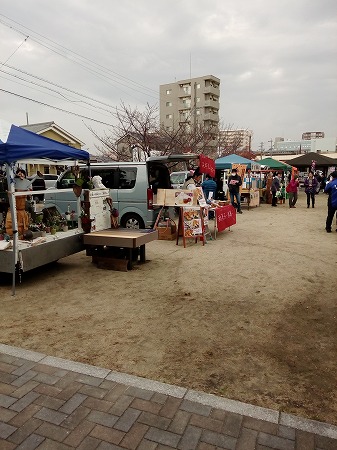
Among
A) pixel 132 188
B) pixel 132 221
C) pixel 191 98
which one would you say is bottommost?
pixel 132 221

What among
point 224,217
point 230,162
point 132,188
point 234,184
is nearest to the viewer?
point 132,188

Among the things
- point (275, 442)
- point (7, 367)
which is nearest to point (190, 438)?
point (275, 442)

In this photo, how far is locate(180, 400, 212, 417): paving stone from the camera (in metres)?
Answer: 2.31

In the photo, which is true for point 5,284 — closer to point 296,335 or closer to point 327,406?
point 296,335

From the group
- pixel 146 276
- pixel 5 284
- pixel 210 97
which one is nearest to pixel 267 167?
pixel 146 276

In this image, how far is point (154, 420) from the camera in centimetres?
224

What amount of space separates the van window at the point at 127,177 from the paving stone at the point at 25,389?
5.95 m

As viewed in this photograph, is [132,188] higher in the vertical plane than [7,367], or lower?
higher

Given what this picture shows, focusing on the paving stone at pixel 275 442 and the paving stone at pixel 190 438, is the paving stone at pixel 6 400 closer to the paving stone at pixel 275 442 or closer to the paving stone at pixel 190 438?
the paving stone at pixel 190 438

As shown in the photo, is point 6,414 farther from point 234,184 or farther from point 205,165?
point 234,184

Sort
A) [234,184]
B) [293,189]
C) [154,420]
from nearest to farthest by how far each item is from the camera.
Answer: [154,420], [234,184], [293,189]

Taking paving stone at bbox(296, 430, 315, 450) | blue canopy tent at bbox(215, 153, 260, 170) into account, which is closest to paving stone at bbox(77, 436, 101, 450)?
paving stone at bbox(296, 430, 315, 450)

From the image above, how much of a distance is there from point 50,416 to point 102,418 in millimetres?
370

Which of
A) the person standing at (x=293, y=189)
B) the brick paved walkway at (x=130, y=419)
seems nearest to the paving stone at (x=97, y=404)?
the brick paved walkway at (x=130, y=419)
